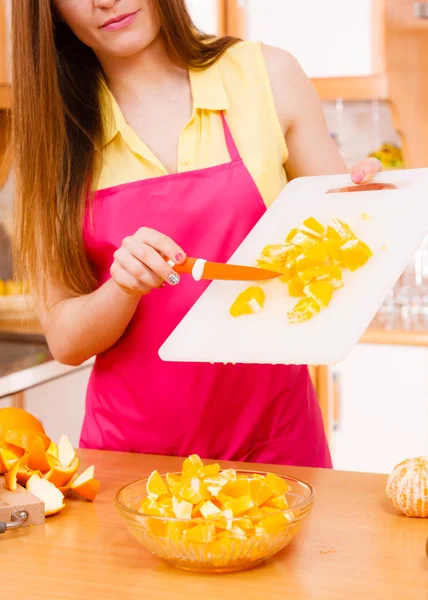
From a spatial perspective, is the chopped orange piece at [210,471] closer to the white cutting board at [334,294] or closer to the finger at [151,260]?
the white cutting board at [334,294]

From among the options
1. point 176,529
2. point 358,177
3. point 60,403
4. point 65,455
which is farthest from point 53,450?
point 60,403

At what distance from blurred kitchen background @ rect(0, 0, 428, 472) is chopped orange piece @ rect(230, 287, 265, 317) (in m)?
1.57

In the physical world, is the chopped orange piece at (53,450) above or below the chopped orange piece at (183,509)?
below

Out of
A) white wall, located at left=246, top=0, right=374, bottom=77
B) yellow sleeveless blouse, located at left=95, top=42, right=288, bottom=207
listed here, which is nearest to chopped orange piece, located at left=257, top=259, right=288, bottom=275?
yellow sleeveless blouse, located at left=95, top=42, right=288, bottom=207

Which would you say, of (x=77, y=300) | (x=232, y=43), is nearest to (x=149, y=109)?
(x=232, y=43)

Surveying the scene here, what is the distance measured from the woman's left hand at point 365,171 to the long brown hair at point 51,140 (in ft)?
1.16

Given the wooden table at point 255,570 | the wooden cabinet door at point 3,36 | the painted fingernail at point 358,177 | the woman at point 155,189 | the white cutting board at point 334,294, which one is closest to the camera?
the wooden table at point 255,570

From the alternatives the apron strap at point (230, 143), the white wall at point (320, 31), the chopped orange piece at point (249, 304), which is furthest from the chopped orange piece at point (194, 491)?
the white wall at point (320, 31)

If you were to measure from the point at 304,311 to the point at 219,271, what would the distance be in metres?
0.12

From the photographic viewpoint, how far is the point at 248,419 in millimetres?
1483

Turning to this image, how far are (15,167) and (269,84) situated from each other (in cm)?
45

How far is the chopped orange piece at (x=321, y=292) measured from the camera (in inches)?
45.8

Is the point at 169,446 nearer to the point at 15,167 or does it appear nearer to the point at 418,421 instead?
the point at 15,167

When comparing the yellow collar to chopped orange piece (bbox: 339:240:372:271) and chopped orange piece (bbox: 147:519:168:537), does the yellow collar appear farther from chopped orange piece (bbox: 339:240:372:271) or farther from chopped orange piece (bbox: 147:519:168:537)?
chopped orange piece (bbox: 147:519:168:537)
